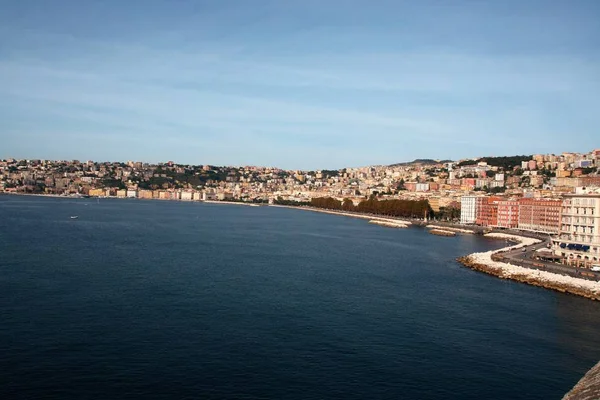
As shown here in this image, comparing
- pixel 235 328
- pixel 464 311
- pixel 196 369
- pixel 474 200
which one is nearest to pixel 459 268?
pixel 464 311

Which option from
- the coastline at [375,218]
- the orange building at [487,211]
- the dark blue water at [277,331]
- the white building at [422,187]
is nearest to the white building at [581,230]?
the dark blue water at [277,331]

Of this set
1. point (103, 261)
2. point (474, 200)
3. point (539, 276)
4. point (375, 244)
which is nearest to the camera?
point (539, 276)

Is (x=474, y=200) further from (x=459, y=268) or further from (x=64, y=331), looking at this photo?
(x=64, y=331)

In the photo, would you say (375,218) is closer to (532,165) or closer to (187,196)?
(532,165)

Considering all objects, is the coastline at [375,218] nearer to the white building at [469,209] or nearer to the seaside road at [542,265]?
the white building at [469,209]

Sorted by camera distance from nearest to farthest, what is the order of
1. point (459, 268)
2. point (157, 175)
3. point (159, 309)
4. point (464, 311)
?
point (159, 309) → point (464, 311) → point (459, 268) → point (157, 175)

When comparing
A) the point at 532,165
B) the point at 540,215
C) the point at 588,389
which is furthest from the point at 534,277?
the point at 532,165
